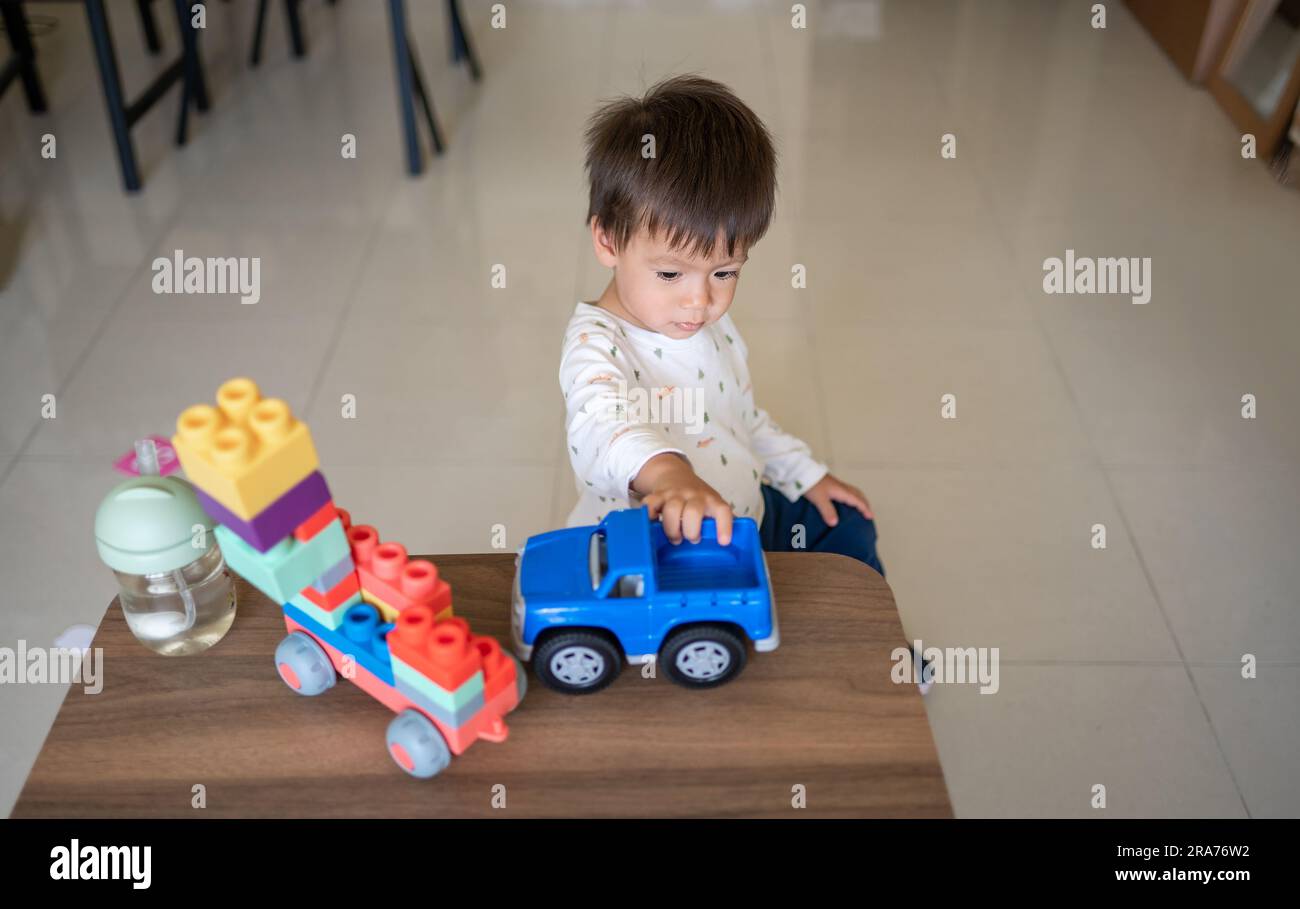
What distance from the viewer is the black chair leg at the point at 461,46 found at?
313 centimetres

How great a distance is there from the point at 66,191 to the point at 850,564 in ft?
8.14

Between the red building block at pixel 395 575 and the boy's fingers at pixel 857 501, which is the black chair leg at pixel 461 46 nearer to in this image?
the boy's fingers at pixel 857 501

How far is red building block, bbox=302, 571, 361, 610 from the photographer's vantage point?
80cm

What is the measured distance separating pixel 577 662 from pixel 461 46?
2.78m

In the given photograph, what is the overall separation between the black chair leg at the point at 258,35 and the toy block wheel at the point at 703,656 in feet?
9.68

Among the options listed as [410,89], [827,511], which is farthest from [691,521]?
[410,89]

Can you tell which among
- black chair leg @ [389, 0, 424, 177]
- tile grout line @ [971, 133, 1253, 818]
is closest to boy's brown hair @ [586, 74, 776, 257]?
tile grout line @ [971, 133, 1253, 818]

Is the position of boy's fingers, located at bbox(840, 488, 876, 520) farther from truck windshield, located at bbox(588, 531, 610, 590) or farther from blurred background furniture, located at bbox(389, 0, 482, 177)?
blurred background furniture, located at bbox(389, 0, 482, 177)

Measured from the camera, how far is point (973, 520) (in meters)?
1.93

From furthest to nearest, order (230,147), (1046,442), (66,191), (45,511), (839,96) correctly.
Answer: (839,96) < (230,147) < (66,191) < (1046,442) < (45,511)

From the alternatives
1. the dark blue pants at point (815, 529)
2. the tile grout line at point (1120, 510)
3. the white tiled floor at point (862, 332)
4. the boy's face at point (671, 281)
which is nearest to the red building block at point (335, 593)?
the boy's face at point (671, 281)

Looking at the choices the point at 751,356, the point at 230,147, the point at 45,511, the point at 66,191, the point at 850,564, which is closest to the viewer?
the point at 850,564
